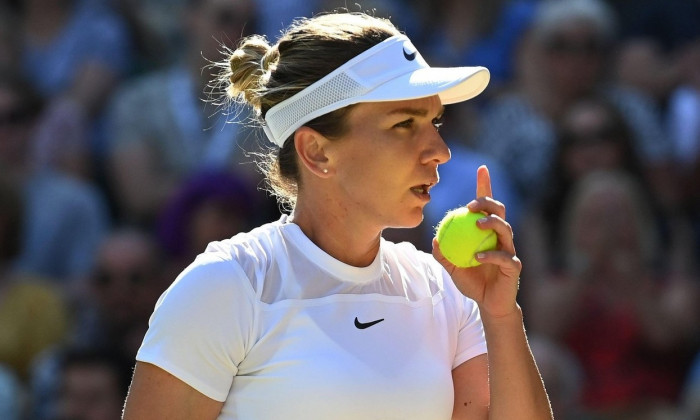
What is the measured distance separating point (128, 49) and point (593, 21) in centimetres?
263

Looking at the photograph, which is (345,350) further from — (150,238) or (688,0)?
(688,0)

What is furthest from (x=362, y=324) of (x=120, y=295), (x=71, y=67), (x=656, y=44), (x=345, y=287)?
(x=71, y=67)

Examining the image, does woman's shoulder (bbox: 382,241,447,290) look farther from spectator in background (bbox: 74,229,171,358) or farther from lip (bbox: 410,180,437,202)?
spectator in background (bbox: 74,229,171,358)

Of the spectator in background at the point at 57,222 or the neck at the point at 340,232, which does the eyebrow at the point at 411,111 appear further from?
the spectator in background at the point at 57,222

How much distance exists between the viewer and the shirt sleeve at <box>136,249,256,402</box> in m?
2.45

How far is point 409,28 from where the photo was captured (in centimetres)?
653

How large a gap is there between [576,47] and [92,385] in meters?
2.75

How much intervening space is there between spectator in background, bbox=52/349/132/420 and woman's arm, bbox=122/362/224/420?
292 centimetres

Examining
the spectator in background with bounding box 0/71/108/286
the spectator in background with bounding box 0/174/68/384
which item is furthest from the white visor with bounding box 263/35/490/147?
the spectator in background with bounding box 0/71/108/286

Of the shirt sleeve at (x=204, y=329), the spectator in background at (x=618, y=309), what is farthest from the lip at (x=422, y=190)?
the spectator in background at (x=618, y=309)

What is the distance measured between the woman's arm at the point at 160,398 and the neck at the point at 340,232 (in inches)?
18.0

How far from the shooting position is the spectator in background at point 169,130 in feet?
20.7

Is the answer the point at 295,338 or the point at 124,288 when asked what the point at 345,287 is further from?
the point at 124,288

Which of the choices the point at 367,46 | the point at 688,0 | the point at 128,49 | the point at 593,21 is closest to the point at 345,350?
the point at 367,46
